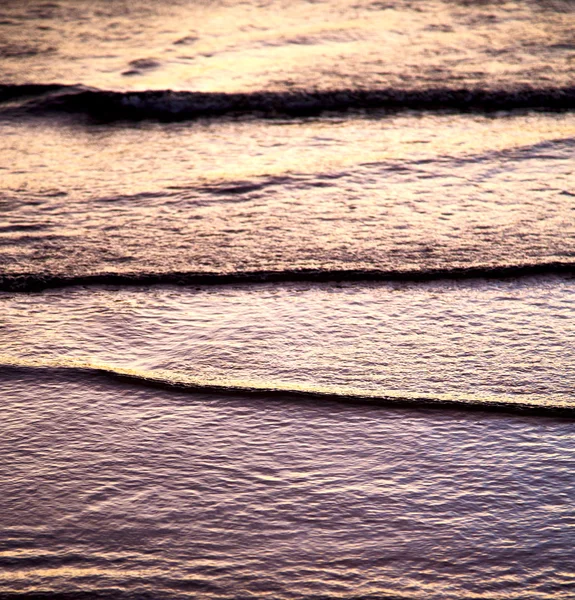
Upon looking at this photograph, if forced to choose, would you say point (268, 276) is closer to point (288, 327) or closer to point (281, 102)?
point (288, 327)

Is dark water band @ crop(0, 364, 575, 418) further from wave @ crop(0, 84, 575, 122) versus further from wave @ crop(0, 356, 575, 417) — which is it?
wave @ crop(0, 84, 575, 122)

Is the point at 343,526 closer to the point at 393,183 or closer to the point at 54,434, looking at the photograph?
the point at 54,434

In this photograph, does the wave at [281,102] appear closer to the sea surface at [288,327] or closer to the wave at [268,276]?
the sea surface at [288,327]

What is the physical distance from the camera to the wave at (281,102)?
3016mm

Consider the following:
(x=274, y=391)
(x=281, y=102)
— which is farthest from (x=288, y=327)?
(x=281, y=102)

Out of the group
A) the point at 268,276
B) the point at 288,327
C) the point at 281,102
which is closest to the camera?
the point at 288,327

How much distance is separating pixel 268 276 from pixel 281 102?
1.23 metres

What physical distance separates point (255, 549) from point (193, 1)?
3346 mm

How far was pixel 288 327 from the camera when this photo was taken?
1742 millimetres

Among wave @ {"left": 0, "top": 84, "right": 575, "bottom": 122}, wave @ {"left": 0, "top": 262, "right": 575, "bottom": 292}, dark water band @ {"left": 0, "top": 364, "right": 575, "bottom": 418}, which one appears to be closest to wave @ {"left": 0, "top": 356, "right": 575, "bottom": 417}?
dark water band @ {"left": 0, "top": 364, "right": 575, "bottom": 418}

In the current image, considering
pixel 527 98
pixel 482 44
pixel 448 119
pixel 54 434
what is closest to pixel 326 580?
pixel 54 434

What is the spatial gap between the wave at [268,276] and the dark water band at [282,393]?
350 millimetres

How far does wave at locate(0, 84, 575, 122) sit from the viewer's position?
302 cm

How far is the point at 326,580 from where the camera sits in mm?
1150
